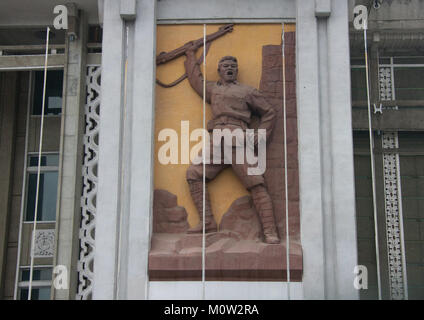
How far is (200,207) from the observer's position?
10352 millimetres

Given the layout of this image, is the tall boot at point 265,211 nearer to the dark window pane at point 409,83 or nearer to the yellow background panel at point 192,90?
the yellow background panel at point 192,90

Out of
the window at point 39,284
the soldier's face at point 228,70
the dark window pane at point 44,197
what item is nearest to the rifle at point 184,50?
the soldier's face at point 228,70

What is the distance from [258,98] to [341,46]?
1.68 m

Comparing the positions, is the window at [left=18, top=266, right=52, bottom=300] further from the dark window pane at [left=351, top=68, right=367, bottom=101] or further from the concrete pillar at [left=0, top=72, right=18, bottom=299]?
the dark window pane at [left=351, top=68, right=367, bottom=101]

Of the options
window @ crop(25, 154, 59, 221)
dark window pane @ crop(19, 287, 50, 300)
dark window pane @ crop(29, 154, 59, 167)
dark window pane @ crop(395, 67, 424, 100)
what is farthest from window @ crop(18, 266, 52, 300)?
dark window pane @ crop(395, 67, 424, 100)

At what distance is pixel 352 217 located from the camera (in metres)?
9.95

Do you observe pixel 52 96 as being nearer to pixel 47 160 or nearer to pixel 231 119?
pixel 47 160

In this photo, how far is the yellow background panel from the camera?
10.6 meters

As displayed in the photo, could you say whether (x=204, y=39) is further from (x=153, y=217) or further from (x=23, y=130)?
(x=23, y=130)

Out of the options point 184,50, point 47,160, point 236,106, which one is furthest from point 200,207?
point 47,160

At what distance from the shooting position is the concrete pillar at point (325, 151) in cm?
984

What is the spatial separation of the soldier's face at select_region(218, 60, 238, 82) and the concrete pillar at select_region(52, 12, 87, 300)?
336 centimetres

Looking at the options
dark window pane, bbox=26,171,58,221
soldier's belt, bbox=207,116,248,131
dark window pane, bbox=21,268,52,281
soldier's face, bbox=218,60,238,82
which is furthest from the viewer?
dark window pane, bbox=26,171,58,221

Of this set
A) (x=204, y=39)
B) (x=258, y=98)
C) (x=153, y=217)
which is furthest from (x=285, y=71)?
(x=153, y=217)
